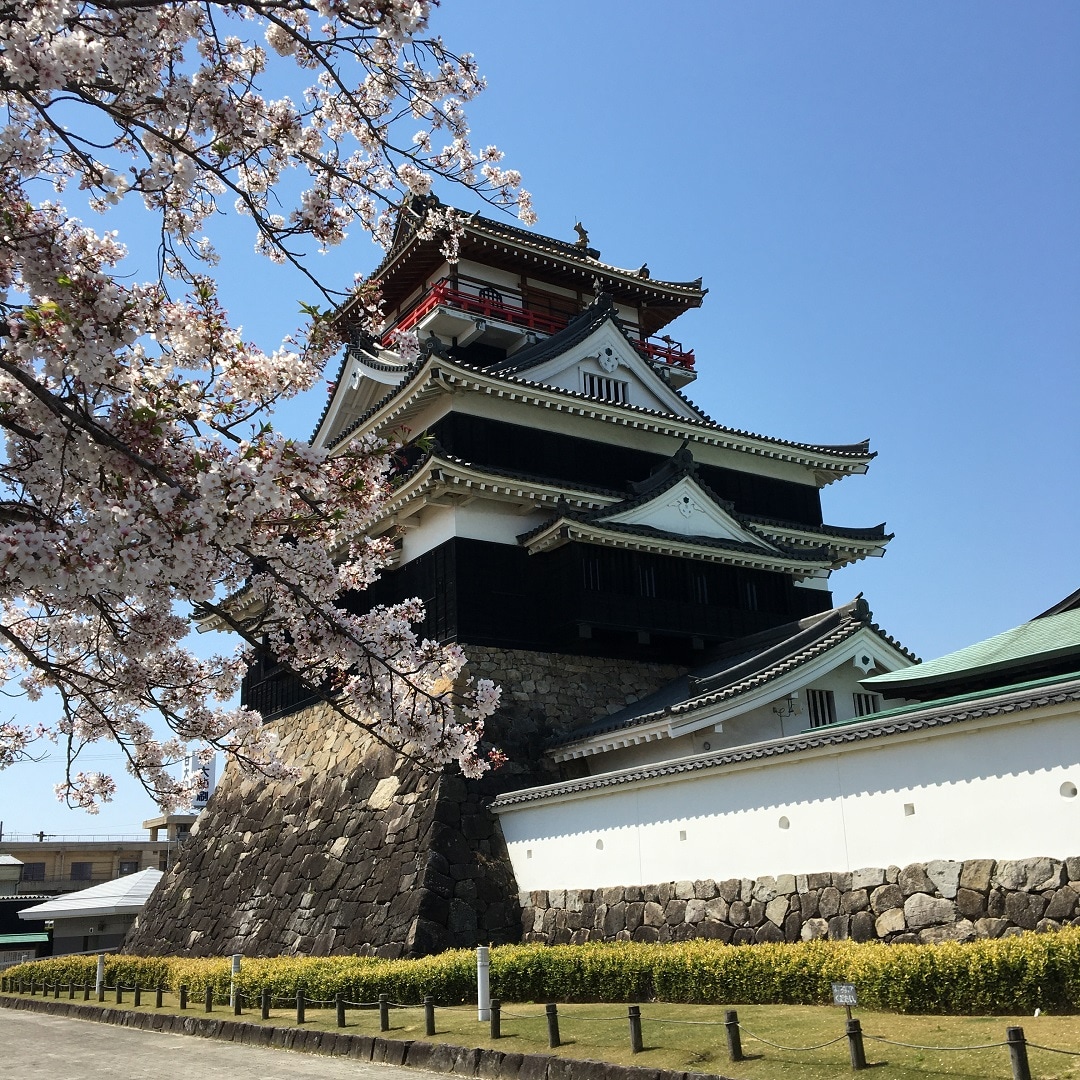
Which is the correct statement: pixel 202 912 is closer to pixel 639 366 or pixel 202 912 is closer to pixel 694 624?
pixel 694 624

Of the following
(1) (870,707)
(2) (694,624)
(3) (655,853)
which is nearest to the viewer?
(3) (655,853)

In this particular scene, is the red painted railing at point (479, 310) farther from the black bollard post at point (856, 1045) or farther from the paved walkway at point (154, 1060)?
the black bollard post at point (856, 1045)

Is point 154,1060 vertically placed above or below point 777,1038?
below

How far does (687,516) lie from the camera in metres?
21.8

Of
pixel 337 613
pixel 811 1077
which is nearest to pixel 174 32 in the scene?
pixel 337 613

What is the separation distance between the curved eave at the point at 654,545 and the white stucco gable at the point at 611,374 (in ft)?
14.5

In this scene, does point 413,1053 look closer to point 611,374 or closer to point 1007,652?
point 1007,652

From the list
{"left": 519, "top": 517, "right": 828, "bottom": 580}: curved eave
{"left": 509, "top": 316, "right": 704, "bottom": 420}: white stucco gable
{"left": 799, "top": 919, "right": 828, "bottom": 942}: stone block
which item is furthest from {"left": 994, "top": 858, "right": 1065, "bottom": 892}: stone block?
{"left": 509, "top": 316, "right": 704, "bottom": 420}: white stucco gable

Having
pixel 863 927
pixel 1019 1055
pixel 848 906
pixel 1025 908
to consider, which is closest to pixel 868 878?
pixel 848 906

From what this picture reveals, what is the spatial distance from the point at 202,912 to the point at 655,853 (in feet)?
41.5

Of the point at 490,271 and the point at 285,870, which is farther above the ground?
the point at 490,271

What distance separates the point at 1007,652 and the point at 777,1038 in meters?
6.63

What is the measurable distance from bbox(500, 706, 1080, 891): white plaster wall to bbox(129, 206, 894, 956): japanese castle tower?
2.73 metres

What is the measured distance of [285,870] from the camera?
20.5 m
